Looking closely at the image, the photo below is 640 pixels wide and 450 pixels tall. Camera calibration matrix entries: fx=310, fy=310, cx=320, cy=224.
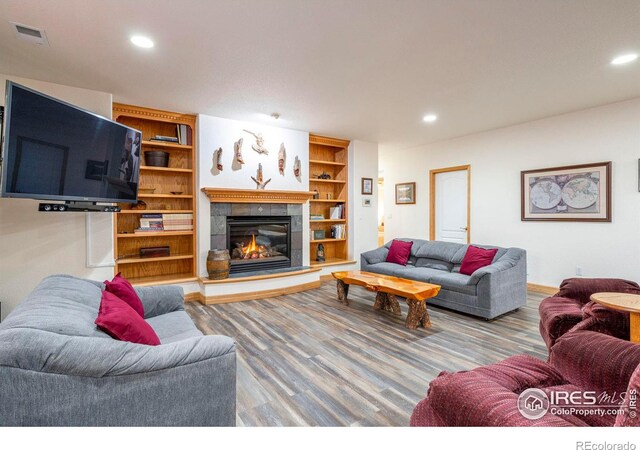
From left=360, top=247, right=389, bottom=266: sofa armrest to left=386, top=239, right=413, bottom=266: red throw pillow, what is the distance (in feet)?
0.25

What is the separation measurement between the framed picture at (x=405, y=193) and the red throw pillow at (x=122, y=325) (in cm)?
574

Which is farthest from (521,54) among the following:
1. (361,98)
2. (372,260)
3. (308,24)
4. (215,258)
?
(215,258)

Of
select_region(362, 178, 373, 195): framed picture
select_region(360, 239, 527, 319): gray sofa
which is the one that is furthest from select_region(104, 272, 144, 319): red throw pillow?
select_region(362, 178, 373, 195): framed picture

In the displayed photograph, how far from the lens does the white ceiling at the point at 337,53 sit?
207cm

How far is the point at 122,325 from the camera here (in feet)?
4.75

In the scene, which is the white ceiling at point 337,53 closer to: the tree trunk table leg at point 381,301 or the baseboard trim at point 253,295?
the tree trunk table leg at point 381,301

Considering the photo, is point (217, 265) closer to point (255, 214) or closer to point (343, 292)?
point (255, 214)

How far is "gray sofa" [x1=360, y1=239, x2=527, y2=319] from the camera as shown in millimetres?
3338

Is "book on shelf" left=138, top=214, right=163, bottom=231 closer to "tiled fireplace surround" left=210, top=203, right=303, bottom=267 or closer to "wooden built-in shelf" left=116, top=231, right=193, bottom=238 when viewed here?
"wooden built-in shelf" left=116, top=231, right=193, bottom=238

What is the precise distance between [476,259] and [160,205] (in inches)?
168

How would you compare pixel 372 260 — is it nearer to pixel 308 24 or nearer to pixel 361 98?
pixel 361 98

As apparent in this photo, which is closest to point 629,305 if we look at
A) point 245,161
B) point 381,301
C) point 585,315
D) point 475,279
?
point 585,315

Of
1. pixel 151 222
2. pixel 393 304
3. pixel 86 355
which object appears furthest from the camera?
pixel 151 222

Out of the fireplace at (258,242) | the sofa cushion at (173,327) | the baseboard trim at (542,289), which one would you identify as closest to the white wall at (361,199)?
the fireplace at (258,242)
